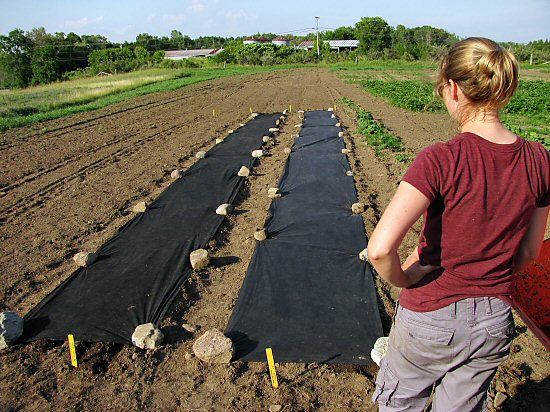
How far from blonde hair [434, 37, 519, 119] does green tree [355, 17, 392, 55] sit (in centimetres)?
5949

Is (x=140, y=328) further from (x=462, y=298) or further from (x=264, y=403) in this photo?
(x=462, y=298)

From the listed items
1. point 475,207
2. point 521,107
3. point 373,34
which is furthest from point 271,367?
point 373,34

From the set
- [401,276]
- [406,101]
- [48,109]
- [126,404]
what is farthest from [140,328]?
[48,109]

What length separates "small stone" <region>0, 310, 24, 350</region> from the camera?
3365mm

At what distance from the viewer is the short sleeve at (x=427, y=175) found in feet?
4.16

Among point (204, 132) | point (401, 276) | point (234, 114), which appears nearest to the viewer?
point (401, 276)

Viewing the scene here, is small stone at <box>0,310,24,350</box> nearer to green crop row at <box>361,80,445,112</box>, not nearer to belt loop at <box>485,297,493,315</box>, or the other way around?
belt loop at <box>485,297,493,315</box>

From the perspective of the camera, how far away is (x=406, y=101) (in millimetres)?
15180

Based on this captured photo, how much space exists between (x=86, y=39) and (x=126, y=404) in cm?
7726

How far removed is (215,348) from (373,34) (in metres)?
62.0

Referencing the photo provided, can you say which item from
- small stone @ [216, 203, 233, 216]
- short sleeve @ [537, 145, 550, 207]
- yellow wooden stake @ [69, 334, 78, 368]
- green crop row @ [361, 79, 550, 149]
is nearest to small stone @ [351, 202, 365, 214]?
small stone @ [216, 203, 233, 216]

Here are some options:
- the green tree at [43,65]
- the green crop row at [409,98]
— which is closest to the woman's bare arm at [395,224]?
the green crop row at [409,98]

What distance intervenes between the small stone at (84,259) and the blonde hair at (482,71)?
4.30 meters

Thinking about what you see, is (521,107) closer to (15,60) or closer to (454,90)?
(454,90)
